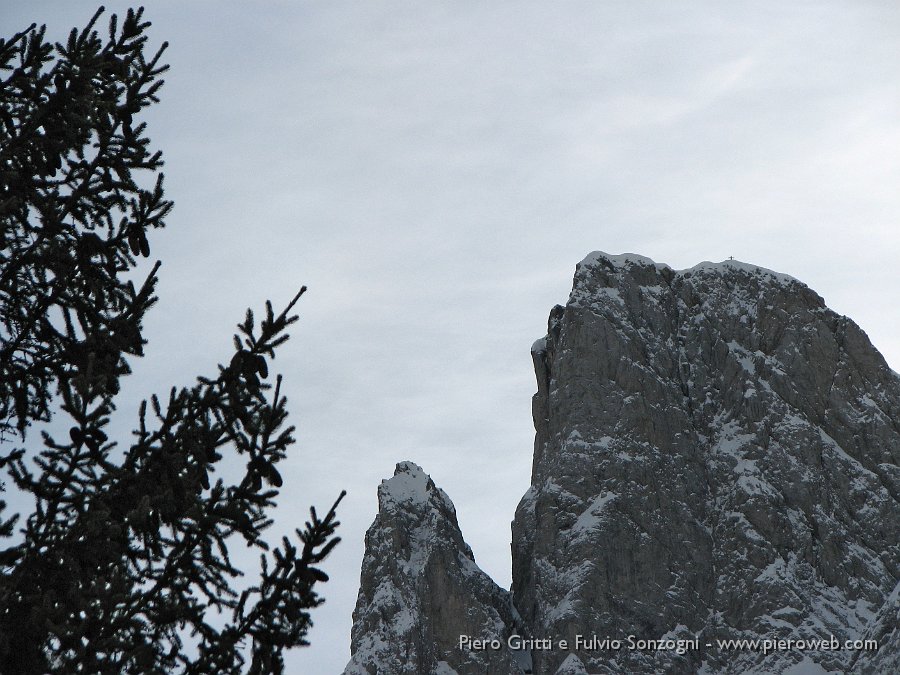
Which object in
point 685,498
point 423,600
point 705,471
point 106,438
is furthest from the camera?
point 705,471

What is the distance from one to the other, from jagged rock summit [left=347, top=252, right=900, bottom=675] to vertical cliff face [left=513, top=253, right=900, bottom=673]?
7.5 inches

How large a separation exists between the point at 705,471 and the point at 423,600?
33930 millimetres

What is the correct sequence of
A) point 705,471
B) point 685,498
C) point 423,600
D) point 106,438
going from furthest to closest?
point 705,471 < point 685,498 < point 423,600 < point 106,438

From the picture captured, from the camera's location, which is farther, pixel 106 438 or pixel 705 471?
pixel 705 471

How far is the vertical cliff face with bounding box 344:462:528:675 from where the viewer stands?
111812 millimetres

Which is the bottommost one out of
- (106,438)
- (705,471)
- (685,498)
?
(106,438)

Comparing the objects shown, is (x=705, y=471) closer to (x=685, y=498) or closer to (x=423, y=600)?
(x=685, y=498)

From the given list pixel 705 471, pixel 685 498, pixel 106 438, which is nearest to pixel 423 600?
pixel 685 498

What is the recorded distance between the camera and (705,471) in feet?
427

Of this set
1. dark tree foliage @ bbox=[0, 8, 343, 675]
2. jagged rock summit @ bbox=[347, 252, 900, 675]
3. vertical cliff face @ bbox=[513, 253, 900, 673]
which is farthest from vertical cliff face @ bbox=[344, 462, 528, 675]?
dark tree foliage @ bbox=[0, 8, 343, 675]

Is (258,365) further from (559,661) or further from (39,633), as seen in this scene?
(559,661)

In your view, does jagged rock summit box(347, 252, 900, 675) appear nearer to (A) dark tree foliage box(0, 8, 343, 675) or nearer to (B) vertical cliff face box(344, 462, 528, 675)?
(B) vertical cliff face box(344, 462, 528, 675)

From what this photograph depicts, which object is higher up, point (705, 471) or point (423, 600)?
point (705, 471)

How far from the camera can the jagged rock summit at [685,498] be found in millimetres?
115625
